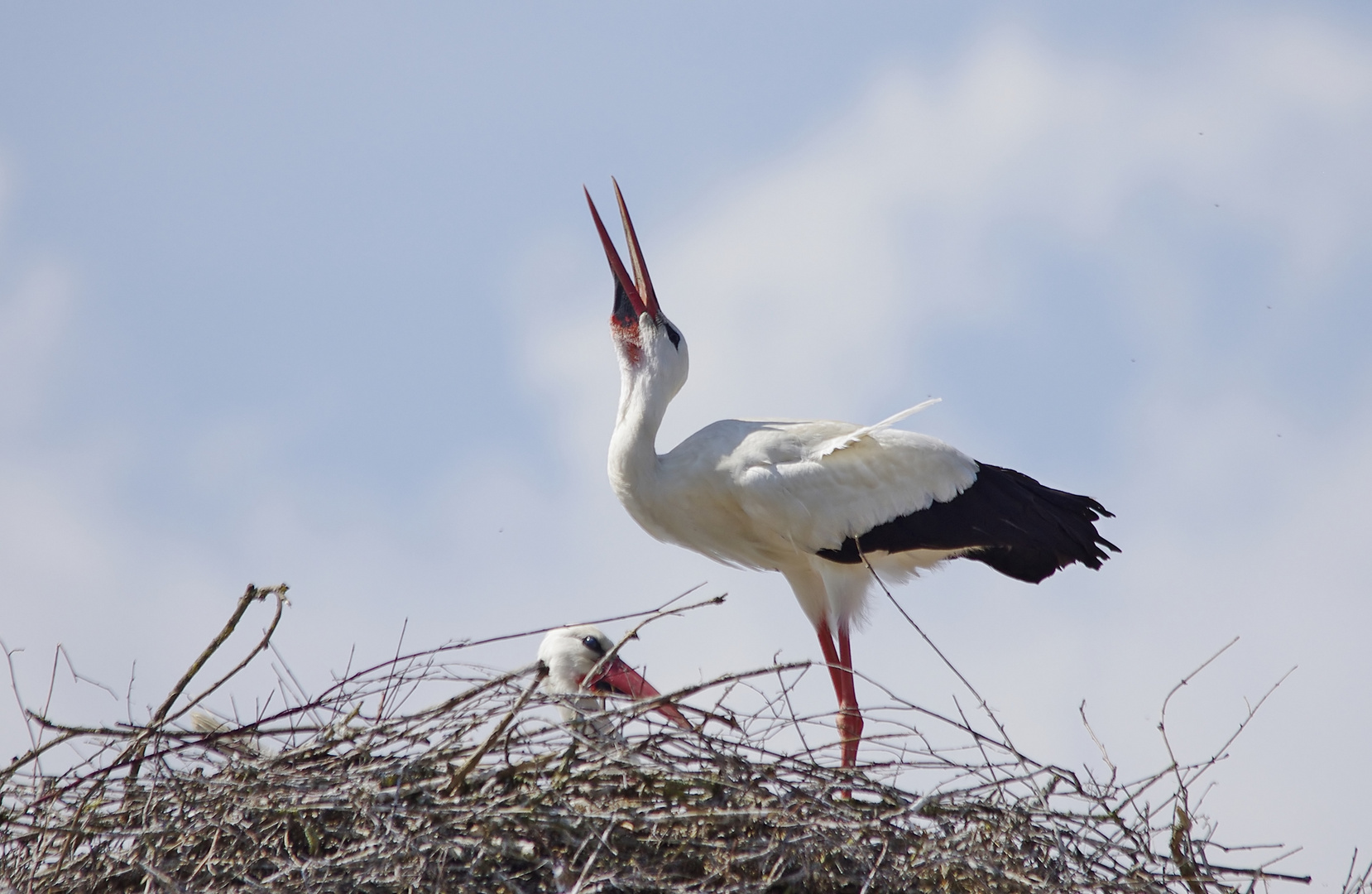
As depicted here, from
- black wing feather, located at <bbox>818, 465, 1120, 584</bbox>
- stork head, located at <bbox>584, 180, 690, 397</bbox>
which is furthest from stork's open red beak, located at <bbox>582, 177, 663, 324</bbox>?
black wing feather, located at <bbox>818, 465, 1120, 584</bbox>

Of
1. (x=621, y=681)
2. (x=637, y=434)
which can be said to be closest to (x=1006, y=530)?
(x=637, y=434)

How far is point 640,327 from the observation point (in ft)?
18.1

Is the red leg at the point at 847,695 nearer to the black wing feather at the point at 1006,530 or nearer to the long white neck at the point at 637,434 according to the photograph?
the black wing feather at the point at 1006,530

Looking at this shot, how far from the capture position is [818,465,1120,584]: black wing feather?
5.55m

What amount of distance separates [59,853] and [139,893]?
A: 220mm

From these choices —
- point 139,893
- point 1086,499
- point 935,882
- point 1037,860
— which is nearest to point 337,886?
point 139,893

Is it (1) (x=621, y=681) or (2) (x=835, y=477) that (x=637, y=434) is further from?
(1) (x=621, y=681)

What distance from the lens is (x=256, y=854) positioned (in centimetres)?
353

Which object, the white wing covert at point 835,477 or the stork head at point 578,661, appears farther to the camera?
the white wing covert at point 835,477

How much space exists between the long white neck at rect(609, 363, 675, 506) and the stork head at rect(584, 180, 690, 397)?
0.03 m

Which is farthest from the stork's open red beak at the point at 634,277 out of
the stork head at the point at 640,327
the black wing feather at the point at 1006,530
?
the black wing feather at the point at 1006,530

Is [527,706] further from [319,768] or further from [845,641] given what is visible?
[845,641]

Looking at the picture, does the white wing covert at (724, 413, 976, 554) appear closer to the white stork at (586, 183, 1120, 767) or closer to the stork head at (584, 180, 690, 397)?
the white stork at (586, 183, 1120, 767)

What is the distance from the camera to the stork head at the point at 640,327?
5.45 metres
